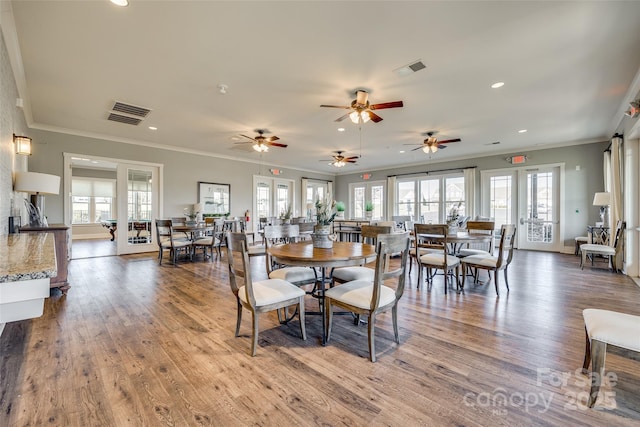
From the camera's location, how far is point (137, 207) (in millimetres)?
6863

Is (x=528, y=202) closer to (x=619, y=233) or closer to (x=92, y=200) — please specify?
(x=619, y=233)

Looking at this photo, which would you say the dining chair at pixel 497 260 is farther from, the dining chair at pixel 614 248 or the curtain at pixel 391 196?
the curtain at pixel 391 196

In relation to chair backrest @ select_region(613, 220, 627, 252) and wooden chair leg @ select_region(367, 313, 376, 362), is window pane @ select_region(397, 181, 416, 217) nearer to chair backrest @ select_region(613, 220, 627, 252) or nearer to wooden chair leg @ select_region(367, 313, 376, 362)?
chair backrest @ select_region(613, 220, 627, 252)

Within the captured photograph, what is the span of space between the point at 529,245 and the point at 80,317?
960cm

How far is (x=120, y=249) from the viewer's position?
6.62 metres

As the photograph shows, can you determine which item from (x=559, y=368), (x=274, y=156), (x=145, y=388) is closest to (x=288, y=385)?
(x=145, y=388)

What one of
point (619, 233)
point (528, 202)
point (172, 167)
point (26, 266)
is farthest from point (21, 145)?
point (528, 202)

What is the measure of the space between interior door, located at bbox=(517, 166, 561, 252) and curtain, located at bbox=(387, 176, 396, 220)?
3.85 metres

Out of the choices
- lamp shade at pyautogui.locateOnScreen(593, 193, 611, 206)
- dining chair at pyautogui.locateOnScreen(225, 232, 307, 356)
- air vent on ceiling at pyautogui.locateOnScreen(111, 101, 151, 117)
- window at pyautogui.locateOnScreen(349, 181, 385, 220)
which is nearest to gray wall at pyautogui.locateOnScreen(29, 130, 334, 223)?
air vent on ceiling at pyautogui.locateOnScreen(111, 101, 151, 117)

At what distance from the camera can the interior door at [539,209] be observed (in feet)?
23.7

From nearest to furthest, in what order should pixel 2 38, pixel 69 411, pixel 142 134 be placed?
pixel 69 411, pixel 2 38, pixel 142 134

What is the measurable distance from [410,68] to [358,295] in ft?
9.05

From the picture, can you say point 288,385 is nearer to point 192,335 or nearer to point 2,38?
point 192,335

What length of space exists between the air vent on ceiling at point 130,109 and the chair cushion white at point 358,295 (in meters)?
4.62
